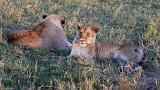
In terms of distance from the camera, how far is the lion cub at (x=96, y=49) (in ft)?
25.1

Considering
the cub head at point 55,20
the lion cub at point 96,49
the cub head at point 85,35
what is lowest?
the lion cub at point 96,49

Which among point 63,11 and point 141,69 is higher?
point 63,11

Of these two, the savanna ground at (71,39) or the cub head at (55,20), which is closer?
the savanna ground at (71,39)

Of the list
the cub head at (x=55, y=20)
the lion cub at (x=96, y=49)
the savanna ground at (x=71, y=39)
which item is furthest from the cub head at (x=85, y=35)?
the cub head at (x=55, y=20)

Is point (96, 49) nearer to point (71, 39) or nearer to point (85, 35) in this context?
point (85, 35)

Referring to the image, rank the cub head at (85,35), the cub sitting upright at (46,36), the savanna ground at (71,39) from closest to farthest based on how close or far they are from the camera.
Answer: the savanna ground at (71,39) → the cub head at (85,35) → the cub sitting upright at (46,36)

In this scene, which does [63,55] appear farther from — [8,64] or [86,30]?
[8,64]

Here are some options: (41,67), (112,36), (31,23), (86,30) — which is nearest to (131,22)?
(112,36)

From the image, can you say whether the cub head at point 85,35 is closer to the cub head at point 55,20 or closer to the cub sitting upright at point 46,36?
the cub sitting upright at point 46,36

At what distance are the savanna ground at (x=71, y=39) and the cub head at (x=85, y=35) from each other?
0.40 m

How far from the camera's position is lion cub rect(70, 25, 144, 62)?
7648mm

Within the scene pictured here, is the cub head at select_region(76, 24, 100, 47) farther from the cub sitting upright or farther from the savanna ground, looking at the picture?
the cub sitting upright

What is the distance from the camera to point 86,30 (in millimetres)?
7660

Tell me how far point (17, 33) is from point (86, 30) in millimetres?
1260
